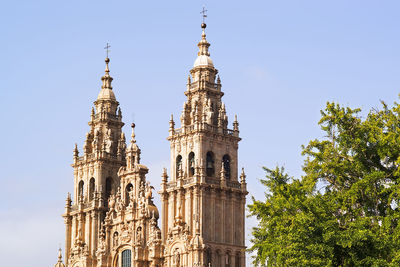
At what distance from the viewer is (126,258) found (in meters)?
89.4

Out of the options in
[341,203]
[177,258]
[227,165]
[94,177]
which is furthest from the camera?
[94,177]

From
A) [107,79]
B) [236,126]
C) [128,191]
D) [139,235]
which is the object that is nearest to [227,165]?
[236,126]

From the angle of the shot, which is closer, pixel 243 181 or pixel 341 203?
pixel 341 203

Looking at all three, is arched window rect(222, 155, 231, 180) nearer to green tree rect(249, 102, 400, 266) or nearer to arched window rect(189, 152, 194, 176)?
arched window rect(189, 152, 194, 176)

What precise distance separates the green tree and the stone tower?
89.0ft

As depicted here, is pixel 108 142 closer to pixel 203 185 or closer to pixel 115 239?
pixel 115 239

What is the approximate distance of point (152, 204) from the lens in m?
88.6

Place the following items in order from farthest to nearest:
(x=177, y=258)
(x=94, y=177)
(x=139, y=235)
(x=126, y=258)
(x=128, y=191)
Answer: (x=94, y=177) → (x=128, y=191) → (x=126, y=258) → (x=139, y=235) → (x=177, y=258)

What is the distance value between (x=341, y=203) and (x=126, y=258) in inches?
1623

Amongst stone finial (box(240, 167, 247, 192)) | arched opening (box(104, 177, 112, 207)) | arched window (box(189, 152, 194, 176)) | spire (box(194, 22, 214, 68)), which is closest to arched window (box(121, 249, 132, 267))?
arched opening (box(104, 177, 112, 207))

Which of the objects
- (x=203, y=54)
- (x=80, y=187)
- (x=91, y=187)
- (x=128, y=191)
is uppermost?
(x=203, y=54)

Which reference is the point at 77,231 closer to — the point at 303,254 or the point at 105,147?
the point at 105,147

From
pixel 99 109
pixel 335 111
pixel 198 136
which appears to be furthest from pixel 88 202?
pixel 335 111

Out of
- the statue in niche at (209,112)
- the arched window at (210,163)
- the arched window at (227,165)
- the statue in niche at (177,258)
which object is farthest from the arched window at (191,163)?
the statue in niche at (177,258)
